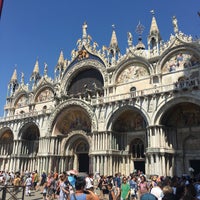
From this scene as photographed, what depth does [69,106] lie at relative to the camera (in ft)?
80.1

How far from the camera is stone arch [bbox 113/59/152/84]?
23.0m

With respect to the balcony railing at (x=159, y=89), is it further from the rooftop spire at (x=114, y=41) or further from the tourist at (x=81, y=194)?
the tourist at (x=81, y=194)

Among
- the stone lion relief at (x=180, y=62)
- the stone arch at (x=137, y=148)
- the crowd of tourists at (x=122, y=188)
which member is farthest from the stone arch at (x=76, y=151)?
the stone lion relief at (x=180, y=62)

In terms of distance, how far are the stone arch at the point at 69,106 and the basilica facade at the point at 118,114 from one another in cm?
10

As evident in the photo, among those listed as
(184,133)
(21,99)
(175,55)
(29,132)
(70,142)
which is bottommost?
(70,142)

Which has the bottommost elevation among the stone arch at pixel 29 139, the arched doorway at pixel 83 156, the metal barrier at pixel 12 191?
the metal barrier at pixel 12 191

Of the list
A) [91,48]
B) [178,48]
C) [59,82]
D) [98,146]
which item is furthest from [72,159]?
[178,48]

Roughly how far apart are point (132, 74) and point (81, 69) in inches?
291

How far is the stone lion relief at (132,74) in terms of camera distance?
2316 cm

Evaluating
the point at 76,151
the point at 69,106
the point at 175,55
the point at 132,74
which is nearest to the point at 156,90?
the point at 175,55

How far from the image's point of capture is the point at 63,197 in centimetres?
843

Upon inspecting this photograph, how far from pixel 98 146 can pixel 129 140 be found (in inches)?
119

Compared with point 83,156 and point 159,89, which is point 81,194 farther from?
point 83,156

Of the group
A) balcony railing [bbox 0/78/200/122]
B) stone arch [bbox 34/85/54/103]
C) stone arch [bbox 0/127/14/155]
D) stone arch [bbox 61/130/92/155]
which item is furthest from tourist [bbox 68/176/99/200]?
stone arch [bbox 0/127/14/155]
